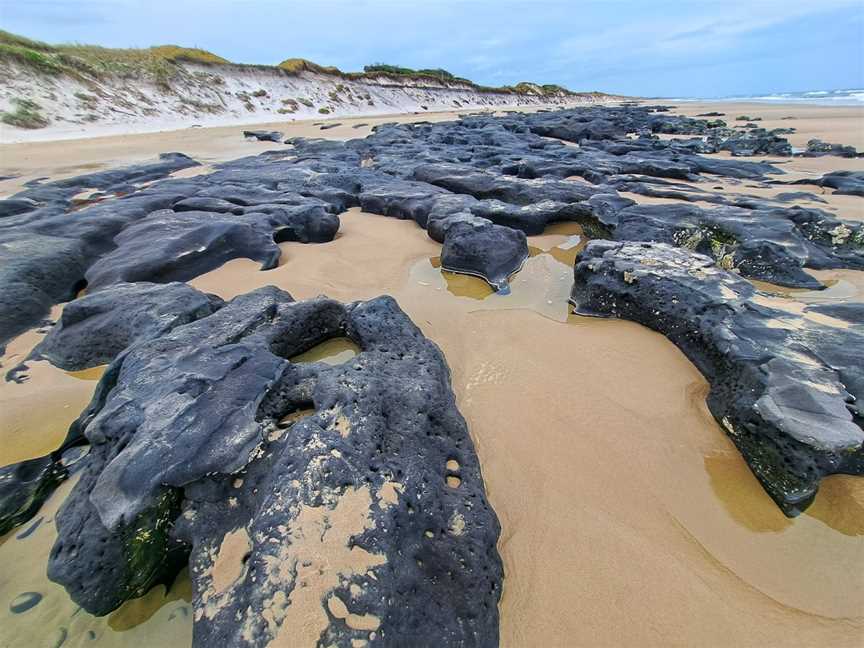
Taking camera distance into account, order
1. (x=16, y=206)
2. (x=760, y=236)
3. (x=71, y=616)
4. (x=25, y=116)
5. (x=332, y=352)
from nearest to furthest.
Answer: (x=71, y=616)
(x=332, y=352)
(x=760, y=236)
(x=16, y=206)
(x=25, y=116)

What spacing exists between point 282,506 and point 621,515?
1.30m

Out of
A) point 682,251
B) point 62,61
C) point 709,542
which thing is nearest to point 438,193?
point 682,251

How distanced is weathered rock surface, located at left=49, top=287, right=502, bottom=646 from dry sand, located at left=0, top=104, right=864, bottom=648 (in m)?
0.17

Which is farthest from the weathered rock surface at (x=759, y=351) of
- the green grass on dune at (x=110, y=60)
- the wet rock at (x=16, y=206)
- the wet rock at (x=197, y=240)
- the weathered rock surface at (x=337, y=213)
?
the green grass on dune at (x=110, y=60)

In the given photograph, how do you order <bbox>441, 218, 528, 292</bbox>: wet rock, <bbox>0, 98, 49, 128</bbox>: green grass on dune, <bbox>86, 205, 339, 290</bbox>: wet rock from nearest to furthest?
<bbox>86, 205, 339, 290</bbox>: wet rock, <bbox>441, 218, 528, 292</bbox>: wet rock, <bbox>0, 98, 49, 128</bbox>: green grass on dune

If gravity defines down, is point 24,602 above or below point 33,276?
below

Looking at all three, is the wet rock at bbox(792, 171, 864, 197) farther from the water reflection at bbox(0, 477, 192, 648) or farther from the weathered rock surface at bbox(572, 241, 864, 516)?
the water reflection at bbox(0, 477, 192, 648)

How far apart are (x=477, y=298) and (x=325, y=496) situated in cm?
212

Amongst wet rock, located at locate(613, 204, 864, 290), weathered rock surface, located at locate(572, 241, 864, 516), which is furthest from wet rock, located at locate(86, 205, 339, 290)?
wet rock, located at locate(613, 204, 864, 290)

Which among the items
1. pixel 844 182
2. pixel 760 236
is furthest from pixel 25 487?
pixel 844 182

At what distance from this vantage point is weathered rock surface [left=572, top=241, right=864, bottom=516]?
1547 mm

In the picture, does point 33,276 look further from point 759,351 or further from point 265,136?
point 265,136

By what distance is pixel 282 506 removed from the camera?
4.15ft

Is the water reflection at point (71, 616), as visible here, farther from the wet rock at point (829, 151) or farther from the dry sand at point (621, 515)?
the wet rock at point (829, 151)
